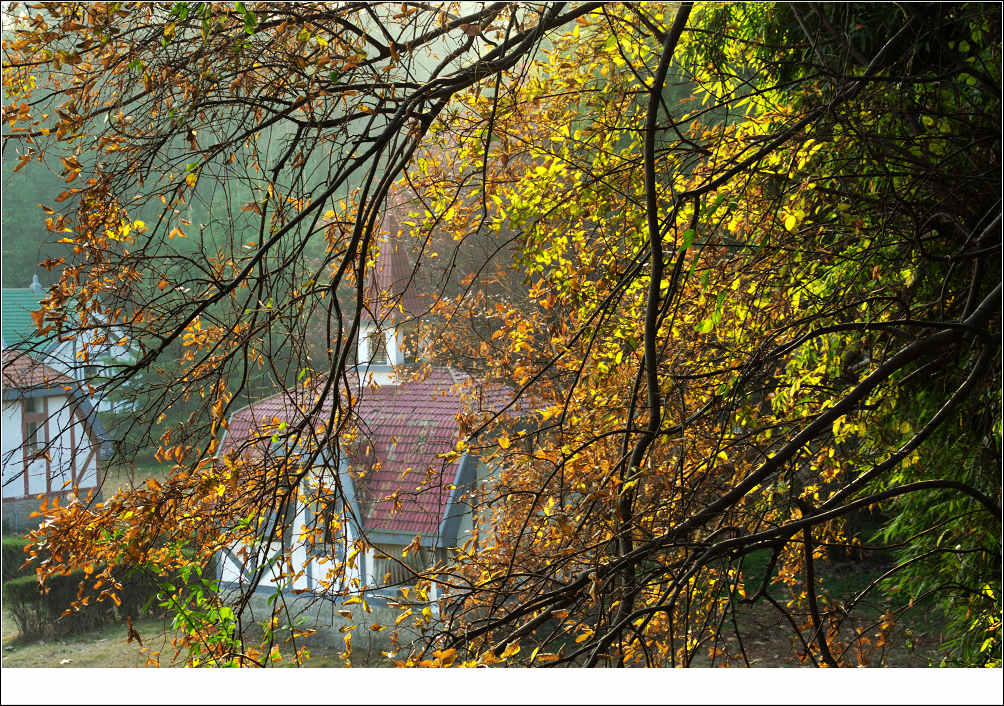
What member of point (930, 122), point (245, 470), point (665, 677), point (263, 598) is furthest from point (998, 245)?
point (263, 598)

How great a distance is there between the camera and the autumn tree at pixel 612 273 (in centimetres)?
149

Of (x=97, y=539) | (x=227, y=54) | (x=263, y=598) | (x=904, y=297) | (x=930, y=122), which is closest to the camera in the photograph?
(x=97, y=539)

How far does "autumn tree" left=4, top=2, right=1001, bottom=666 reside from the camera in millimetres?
1494

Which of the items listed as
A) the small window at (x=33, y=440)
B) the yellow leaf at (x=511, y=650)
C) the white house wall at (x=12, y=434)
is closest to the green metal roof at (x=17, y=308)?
the white house wall at (x=12, y=434)

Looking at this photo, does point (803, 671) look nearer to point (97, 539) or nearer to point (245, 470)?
point (245, 470)

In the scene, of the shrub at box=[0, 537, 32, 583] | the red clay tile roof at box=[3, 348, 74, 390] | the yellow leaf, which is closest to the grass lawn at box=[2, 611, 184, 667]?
the shrub at box=[0, 537, 32, 583]

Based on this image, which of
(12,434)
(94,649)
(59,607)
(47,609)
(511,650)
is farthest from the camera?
(59,607)

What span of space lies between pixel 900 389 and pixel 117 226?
174cm

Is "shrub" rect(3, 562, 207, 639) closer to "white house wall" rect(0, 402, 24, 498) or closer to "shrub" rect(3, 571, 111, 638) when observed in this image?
"shrub" rect(3, 571, 111, 638)

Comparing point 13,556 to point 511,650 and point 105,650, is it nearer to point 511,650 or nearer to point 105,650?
point 105,650

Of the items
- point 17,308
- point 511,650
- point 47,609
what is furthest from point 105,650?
point 511,650

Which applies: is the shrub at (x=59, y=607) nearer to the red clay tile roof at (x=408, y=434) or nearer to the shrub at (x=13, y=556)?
the shrub at (x=13, y=556)

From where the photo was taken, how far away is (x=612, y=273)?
176 cm

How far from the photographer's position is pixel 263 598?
3.59 meters
